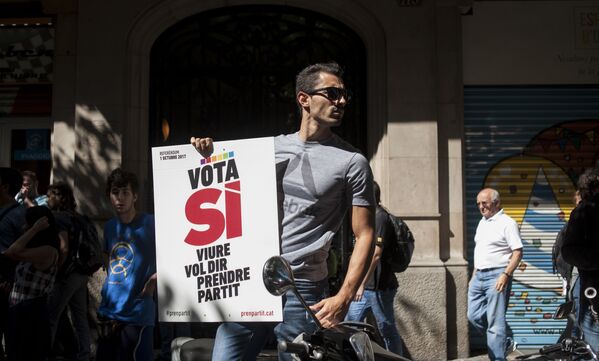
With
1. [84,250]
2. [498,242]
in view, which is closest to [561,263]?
[498,242]

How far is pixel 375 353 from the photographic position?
10.1 ft

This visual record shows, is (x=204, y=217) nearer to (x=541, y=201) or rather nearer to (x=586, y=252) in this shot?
(x=586, y=252)

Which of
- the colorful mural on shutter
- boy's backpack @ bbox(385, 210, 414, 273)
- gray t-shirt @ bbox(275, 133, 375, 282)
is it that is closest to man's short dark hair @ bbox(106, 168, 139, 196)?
gray t-shirt @ bbox(275, 133, 375, 282)

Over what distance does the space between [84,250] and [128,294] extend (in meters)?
2.68

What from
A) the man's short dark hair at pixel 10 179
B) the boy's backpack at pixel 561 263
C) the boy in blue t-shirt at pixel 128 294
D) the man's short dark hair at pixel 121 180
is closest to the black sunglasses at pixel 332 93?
the boy in blue t-shirt at pixel 128 294

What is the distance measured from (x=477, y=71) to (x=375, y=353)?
819 centimetres

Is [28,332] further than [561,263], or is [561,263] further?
[561,263]

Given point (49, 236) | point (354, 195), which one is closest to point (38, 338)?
point (49, 236)

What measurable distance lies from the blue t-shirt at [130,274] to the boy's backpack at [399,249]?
2.87 metres

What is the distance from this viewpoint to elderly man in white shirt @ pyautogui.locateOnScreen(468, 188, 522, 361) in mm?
8266

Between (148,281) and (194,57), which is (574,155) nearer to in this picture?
(194,57)

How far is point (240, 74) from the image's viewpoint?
10.9 m

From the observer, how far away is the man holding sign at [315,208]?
376 cm

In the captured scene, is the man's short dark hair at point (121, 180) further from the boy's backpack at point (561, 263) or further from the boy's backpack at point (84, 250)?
the boy's backpack at point (561, 263)
